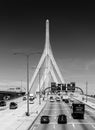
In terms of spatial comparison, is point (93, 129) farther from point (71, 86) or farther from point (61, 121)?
point (71, 86)

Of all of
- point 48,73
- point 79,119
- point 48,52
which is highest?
point 48,52

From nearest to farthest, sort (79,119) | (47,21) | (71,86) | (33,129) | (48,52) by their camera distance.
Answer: (33,129) → (79,119) → (71,86) → (48,52) → (47,21)

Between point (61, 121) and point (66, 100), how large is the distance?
7891cm

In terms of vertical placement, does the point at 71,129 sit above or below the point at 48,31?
below

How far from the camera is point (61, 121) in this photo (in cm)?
5034

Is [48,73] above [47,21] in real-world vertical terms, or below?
below

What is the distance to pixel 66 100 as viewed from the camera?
12888 centimetres

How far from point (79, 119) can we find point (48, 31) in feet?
418

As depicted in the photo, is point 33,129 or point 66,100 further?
point 66,100

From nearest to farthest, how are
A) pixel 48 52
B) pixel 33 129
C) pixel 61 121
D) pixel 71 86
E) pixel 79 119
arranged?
pixel 33 129, pixel 61 121, pixel 79 119, pixel 71 86, pixel 48 52

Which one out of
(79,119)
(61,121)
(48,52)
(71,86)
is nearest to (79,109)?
(79,119)

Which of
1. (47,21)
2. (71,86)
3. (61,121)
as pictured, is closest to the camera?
(61,121)

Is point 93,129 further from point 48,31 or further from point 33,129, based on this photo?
point 48,31

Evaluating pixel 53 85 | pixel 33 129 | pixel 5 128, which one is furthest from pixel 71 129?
pixel 53 85
